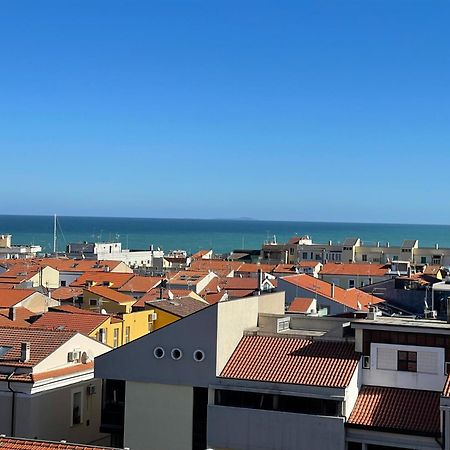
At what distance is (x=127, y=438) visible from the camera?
83.5ft

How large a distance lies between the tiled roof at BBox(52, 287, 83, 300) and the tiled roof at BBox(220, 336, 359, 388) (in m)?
32.7

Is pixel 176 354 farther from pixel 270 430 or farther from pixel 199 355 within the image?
pixel 270 430

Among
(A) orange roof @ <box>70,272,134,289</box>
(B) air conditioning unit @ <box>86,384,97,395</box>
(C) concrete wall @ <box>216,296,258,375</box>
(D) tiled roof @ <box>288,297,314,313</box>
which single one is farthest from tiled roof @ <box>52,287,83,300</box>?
(C) concrete wall @ <box>216,296,258,375</box>

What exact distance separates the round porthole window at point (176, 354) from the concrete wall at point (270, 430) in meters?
1.85

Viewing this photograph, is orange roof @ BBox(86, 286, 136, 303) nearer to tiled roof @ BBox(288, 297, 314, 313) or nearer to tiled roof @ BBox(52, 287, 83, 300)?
tiled roof @ BBox(52, 287, 83, 300)

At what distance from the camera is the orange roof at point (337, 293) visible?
2215 inches

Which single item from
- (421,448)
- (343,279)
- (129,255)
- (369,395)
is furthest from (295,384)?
(129,255)

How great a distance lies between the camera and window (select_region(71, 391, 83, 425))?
2912cm

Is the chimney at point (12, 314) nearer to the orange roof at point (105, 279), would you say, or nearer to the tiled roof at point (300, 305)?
the tiled roof at point (300, 305)

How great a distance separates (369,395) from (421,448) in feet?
8.09

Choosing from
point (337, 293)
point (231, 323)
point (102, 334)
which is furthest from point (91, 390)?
point (337, 293)

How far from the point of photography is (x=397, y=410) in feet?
75.2

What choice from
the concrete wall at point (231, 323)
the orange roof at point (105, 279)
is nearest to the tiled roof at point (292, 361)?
the concrete wall at point (231, 323)

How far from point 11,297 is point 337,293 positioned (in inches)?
906
